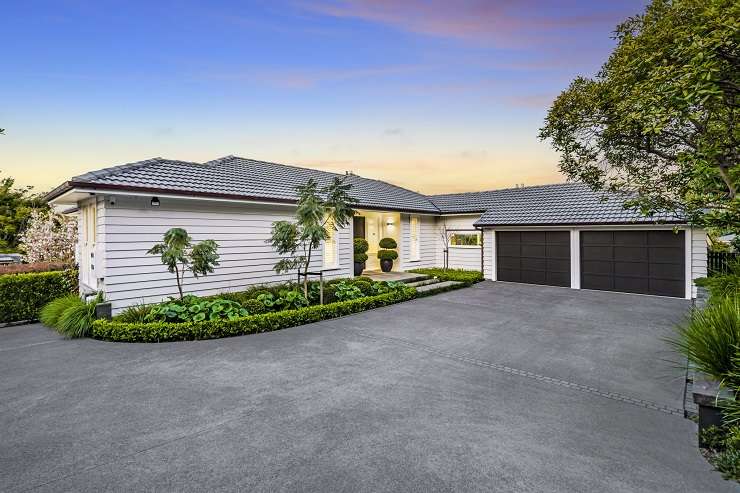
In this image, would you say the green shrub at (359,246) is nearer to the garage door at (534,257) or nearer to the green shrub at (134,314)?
the garage door at (534,257)

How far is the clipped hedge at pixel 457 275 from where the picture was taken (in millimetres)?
14003

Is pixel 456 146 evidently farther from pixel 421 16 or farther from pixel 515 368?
pixel 515 368

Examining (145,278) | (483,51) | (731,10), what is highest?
(483,51)

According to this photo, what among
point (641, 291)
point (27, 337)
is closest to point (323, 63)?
point (27, 337)

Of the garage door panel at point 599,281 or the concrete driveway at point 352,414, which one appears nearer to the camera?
the concrete driveway at point 352,414

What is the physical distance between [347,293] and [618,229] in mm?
9890

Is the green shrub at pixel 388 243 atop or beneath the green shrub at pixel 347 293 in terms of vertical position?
atop

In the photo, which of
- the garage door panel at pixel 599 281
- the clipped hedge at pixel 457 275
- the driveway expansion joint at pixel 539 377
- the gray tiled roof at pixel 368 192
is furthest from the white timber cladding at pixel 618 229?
the driveway expansion joint at pixel 539 377

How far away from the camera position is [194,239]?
911 centimetres

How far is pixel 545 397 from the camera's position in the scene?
14.5 ft

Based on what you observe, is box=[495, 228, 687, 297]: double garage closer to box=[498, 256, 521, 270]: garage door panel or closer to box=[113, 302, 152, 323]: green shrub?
box=[498, 256, 521, 270]: garage door panel

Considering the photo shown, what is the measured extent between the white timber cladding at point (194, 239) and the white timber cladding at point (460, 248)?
768 centimetres

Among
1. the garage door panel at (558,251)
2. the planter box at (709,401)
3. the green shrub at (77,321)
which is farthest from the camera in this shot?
the garage door panel at (558,251)

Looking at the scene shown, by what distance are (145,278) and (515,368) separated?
8086mm
